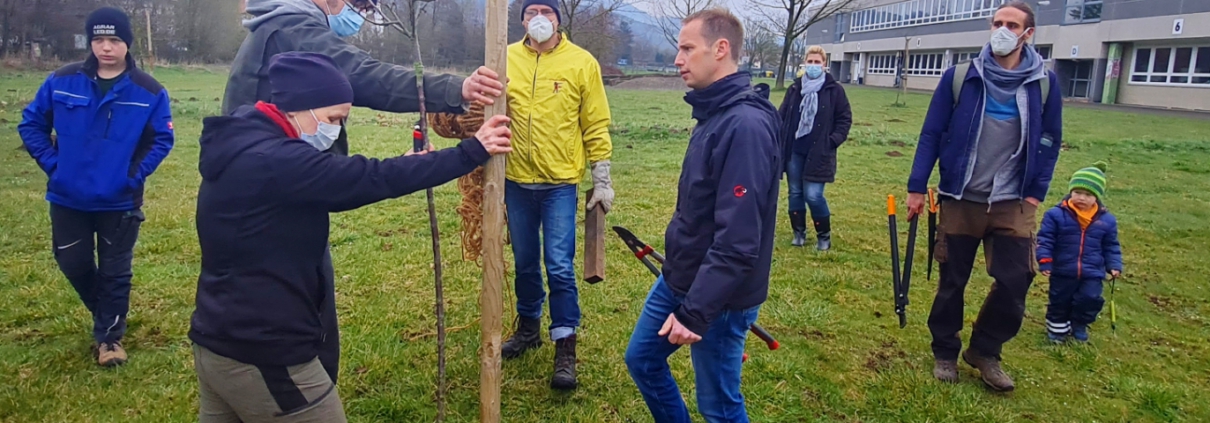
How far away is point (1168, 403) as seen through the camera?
180 inches

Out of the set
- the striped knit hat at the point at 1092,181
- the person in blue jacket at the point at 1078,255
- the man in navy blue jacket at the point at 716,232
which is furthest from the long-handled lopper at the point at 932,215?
the man in navy blue jacket at the point at 716,232

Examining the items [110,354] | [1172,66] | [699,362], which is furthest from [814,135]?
[1172,66]

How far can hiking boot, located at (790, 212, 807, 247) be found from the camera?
8.20 m

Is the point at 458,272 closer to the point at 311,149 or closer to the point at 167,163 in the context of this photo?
the point at 311,149

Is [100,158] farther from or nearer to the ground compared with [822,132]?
nearer to the ground

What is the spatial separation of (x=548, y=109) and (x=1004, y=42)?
8.89 ft

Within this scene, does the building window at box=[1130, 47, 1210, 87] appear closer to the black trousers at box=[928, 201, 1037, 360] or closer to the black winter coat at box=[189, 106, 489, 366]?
the black trousers at box=[928, 201, 1037, 360]

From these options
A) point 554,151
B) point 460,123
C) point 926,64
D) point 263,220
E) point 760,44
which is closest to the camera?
point 263,220

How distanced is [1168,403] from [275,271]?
5004mm

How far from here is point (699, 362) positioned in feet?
10.7

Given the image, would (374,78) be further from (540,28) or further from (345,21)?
(540,28)

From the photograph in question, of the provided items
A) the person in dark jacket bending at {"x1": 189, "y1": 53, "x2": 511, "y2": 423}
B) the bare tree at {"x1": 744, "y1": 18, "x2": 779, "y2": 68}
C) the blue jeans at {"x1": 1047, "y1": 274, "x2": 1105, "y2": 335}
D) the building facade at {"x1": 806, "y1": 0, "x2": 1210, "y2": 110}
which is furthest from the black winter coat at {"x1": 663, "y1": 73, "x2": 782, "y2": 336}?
the bare tree at {"x1": 744, "y1": 18, "x2": 779, "y2": 68}

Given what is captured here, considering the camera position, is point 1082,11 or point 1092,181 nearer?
point 1092,181

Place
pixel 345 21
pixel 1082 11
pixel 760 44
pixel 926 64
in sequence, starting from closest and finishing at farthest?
pixel 345 21
pixel 1082 11
pixel 926 64
pixel 760 44
